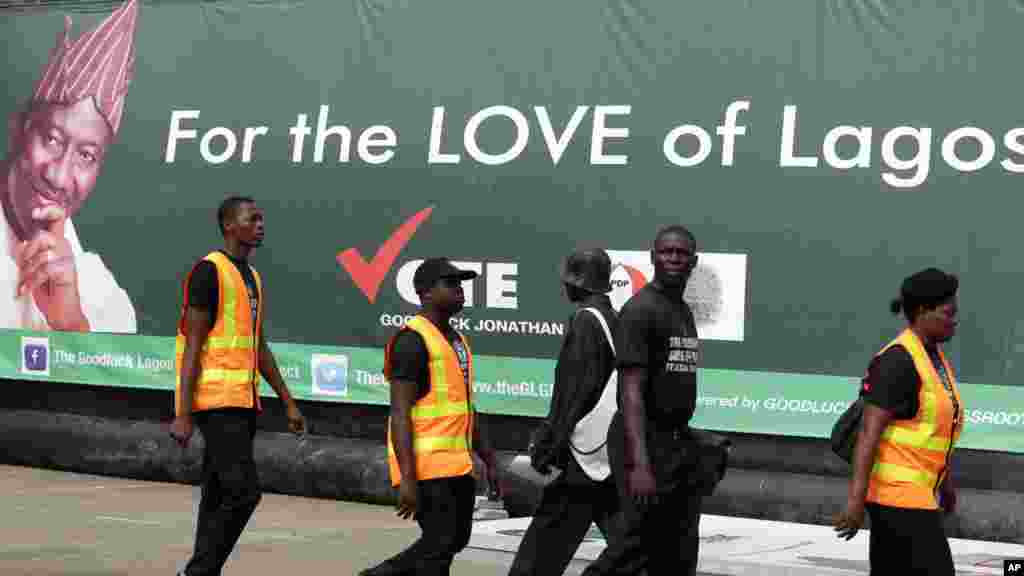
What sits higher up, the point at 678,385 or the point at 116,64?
the point at 116,64

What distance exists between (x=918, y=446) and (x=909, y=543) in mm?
335

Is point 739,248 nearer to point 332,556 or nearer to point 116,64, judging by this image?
point 332,556

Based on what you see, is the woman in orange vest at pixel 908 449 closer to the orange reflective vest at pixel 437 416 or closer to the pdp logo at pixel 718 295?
the orange reflective vest at pixel 437 416

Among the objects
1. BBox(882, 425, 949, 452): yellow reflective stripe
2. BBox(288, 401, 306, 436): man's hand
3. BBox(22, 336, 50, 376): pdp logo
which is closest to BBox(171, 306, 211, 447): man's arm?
BBox(288, 401, 306, 436): man's hand

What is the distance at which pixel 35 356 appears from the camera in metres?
15.4

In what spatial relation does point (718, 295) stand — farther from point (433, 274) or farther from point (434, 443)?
point (434, 443)

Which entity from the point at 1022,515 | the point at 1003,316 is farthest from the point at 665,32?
the point at 1022,515

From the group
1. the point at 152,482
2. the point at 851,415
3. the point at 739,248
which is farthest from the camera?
the point at 152,482

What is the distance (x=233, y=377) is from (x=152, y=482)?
5.50 metres

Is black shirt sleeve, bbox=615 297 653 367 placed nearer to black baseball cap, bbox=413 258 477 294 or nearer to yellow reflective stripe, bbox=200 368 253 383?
black baseball cap, bbox=413 258 477 294

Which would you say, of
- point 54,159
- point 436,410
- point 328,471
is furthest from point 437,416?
point 54,159

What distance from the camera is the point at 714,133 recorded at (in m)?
12.5

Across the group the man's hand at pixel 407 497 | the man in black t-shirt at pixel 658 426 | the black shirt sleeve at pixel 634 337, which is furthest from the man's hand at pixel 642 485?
the man's hand at pixel 407 497

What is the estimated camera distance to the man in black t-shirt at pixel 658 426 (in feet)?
25.3
